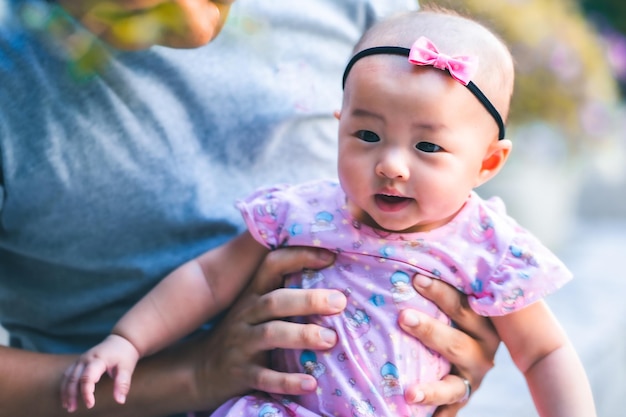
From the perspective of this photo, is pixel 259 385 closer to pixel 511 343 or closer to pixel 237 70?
pixel 511 343

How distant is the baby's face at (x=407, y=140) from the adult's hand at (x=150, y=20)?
0.20 m

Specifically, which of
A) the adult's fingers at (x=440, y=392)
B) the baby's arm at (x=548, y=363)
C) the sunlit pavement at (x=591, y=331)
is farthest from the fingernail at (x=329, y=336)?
the sunlit pavement at (x=591, y=331)

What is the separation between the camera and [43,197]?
1.05 metres

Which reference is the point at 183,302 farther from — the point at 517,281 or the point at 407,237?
the point at 517,281

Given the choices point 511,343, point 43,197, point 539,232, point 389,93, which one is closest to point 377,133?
point 389,93

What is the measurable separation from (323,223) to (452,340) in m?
0.21

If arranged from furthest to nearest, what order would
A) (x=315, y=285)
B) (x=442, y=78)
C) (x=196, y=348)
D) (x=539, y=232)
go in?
(x=539, y=232)
(x=196, y=348)
(x=315, y=285)
(x=442, y=78)

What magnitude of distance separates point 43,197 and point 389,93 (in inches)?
18.0

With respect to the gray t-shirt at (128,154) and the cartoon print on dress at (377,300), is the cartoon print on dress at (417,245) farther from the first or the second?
the gray t-shirt at (128,154)

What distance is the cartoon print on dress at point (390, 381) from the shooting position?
946 mm

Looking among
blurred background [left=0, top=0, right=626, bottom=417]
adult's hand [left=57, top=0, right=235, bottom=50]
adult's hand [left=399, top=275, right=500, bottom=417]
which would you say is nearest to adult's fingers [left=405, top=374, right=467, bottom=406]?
adult's hand [left=399, top=275, right=500, bottom=417]

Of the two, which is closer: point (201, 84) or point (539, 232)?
point (201, 84)

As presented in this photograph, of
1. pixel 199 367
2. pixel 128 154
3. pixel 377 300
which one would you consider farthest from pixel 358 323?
pixel 128 154

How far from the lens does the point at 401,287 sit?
974 mm
